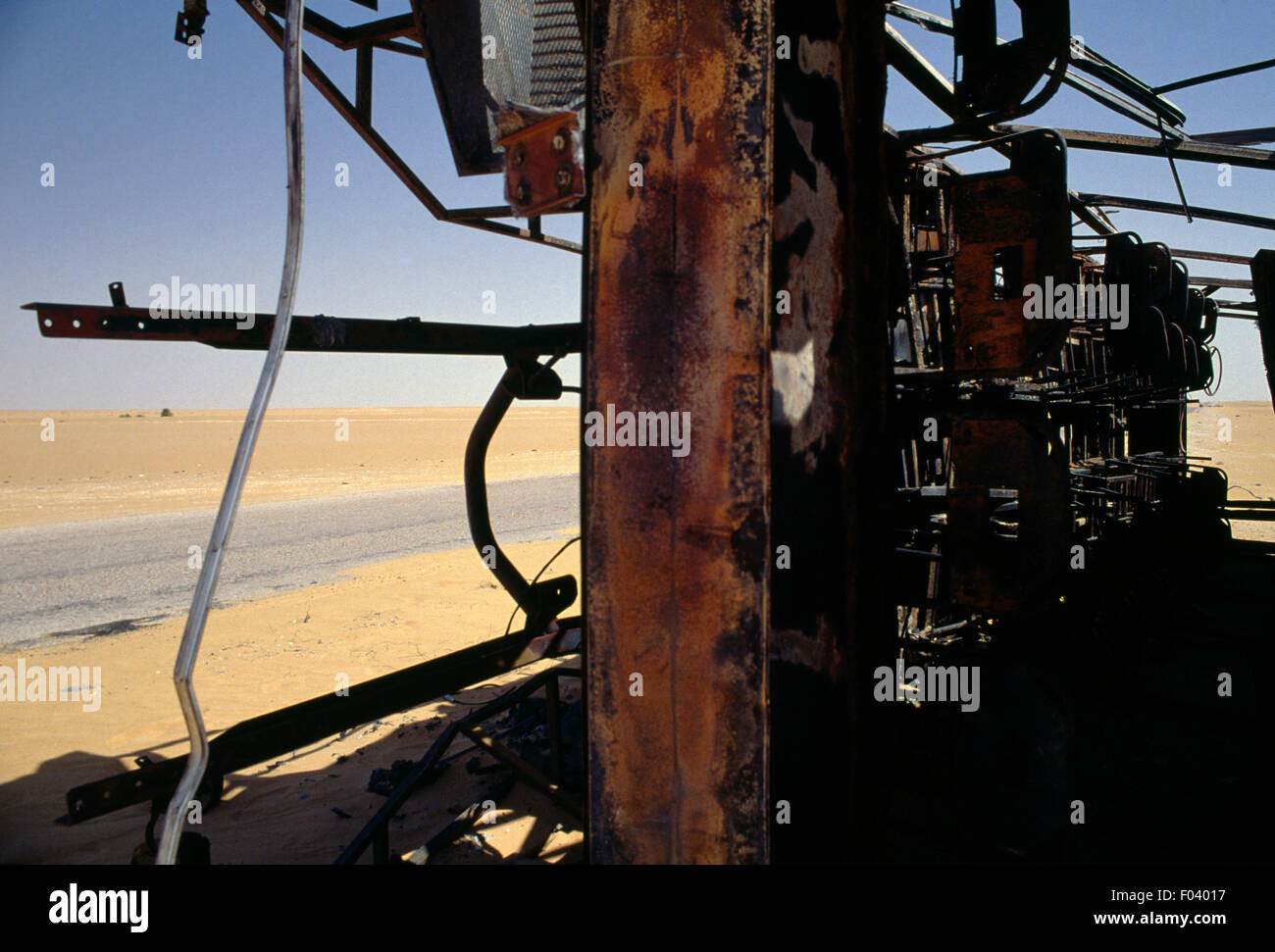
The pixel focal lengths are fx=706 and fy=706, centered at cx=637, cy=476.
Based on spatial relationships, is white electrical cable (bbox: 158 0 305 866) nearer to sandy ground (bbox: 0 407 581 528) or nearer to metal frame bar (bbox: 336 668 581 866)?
metal frame bar (bbox: 336 668 581 866)

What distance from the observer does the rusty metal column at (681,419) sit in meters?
1.55

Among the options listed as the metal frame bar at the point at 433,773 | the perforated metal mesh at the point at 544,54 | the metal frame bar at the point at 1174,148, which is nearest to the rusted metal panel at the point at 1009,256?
the perforated metal mesh at the point at 544,54

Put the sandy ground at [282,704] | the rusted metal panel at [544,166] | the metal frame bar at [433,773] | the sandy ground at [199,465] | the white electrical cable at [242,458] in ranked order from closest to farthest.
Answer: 1. the white electrical cable at [242,458]
2. the rusted metal panel at [544,166]
3. the metal frame bar at [433,773]
4. the sandy ground at [282,704]
5. the sandy ground at [199,465]

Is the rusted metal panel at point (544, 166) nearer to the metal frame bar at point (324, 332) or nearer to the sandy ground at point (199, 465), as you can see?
the metal frame bar at point (324, 332)

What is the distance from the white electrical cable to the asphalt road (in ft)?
30.1

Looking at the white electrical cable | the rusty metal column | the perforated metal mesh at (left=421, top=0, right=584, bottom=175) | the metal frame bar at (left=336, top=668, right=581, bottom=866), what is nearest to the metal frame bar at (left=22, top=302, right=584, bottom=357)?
the rusty metal column

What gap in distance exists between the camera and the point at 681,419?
62.7 inches

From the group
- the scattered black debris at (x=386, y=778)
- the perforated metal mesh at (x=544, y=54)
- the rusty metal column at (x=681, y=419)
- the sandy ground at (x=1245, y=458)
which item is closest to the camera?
the rusty metal column at (x=681, y=419)

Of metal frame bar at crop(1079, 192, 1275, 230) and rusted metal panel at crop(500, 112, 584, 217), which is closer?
rusted metal panel at crop(500, 112, 584, 217)

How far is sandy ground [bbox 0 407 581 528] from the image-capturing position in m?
19.3

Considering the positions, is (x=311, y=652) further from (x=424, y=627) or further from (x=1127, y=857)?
(x=1127, y=857)

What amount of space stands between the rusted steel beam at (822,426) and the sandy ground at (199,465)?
19.7 meters

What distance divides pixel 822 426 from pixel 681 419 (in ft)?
1.08
